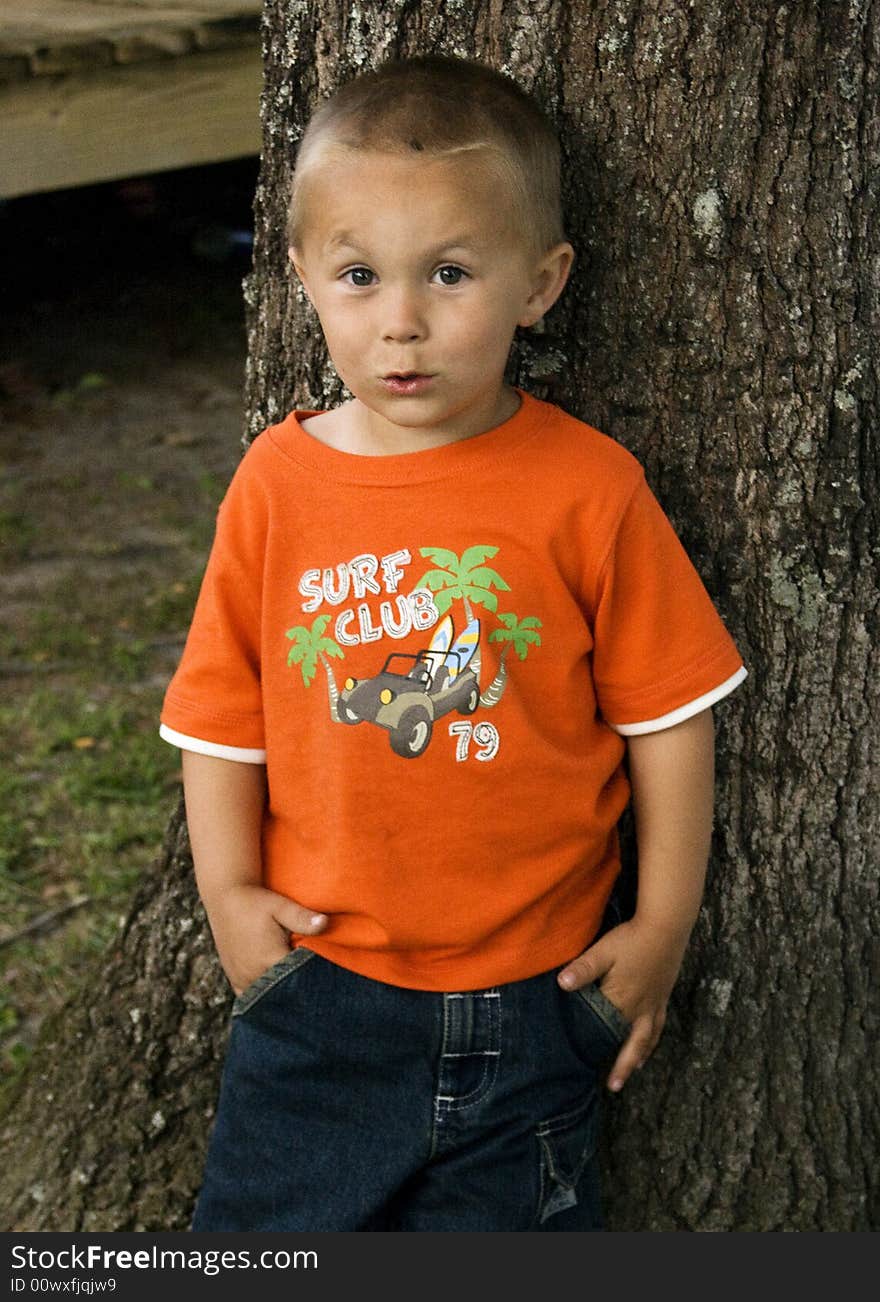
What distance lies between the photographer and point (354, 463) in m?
1.78

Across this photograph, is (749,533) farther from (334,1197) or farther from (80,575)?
(80,575)

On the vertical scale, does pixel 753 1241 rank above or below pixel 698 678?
below

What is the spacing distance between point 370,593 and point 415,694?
0.41ft

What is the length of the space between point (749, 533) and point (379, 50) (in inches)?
29.7

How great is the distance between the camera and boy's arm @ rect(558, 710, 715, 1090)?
5.99 feet

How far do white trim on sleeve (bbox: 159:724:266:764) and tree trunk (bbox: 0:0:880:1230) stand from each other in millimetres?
478

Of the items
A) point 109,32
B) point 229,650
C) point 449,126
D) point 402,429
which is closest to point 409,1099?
point 229,650

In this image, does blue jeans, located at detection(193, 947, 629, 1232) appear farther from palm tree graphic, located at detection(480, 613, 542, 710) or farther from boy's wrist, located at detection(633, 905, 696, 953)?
palm tree graphic, located at detection(480, 613, 542, 710)

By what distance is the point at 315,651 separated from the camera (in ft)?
5.83

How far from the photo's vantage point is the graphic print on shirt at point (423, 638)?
1.72m

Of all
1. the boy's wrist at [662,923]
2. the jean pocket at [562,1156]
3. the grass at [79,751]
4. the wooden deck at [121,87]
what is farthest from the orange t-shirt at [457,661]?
the wooden deck at [121,87]

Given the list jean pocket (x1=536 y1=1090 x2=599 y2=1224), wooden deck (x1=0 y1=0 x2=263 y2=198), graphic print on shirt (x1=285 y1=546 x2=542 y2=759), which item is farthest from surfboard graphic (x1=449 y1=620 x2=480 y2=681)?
wooden deck (x1=0 y1=0 x2=263 y2=198)

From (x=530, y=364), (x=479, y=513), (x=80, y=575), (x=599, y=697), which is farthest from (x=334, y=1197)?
(x=80, y=575)

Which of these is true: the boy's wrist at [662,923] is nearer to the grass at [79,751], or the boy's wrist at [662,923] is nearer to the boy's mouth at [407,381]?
the boy's mouth at [407,381]
